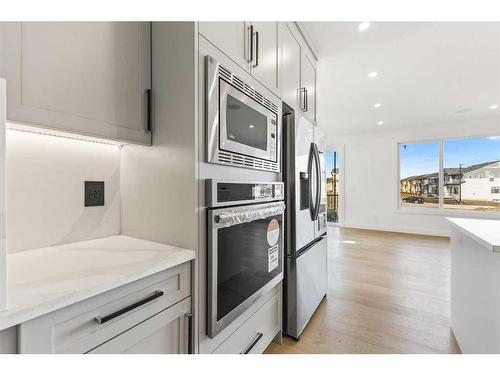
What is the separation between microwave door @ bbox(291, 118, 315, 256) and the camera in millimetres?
1830

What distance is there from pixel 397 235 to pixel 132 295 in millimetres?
6259

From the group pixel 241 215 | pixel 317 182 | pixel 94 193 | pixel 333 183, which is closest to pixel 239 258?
pixel 241 215

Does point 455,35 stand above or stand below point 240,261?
above

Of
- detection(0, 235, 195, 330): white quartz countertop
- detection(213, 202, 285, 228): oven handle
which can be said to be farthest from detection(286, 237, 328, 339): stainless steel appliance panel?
detection(0, 235, 195, 330): white quartz countertop

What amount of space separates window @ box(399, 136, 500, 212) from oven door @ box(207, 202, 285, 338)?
5.83 metres

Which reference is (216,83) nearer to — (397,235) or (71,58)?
(71,58)

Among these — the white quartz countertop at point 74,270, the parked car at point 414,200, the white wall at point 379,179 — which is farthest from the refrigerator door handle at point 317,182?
the parked car at point 414,200

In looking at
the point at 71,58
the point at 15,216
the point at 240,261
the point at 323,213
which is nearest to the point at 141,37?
the point at 71,58

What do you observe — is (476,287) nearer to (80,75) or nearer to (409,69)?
(80,75)

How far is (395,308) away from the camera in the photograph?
2340 millimetres

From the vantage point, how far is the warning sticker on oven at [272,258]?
5.07ft

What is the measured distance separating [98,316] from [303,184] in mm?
1533

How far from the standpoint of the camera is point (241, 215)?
4.09 feet

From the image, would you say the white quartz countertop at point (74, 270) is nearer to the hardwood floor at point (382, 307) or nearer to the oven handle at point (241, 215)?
the oven handle at point (241, 215)
